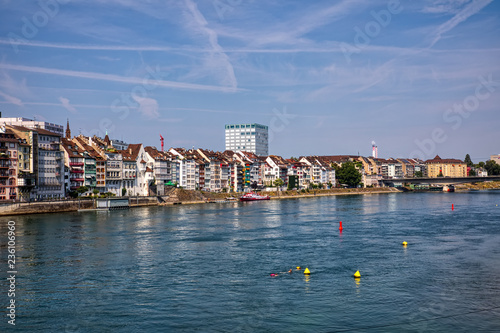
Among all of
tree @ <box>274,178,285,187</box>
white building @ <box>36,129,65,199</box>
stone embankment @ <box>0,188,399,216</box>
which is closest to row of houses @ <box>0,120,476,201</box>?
white building @ <box>36,129,65,199</box>

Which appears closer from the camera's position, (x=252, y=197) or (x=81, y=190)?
(x=81, y=190)

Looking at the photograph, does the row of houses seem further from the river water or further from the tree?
the river water

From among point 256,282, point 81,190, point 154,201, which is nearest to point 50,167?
point 81,190

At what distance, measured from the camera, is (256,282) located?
104 ft

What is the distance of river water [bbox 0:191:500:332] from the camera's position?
24391 millimetres

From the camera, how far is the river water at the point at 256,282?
24391 millimetres

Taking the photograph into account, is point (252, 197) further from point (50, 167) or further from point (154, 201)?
point (50, 167)

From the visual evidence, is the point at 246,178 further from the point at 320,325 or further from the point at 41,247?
the point at 320,325

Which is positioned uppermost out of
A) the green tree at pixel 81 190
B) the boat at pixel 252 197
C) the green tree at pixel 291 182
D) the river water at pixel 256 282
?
the green tree at pixel 291 182

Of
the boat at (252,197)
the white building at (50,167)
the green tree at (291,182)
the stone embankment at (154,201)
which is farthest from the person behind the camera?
the green tree at (291,182)

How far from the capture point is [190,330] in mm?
23328

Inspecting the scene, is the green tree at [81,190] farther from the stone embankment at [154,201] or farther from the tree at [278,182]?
the tree at [278,182]

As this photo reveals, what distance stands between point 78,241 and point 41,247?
4.87 meters

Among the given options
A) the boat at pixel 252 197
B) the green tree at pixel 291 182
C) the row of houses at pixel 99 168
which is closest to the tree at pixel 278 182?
the row of houses at pixel 99 168
